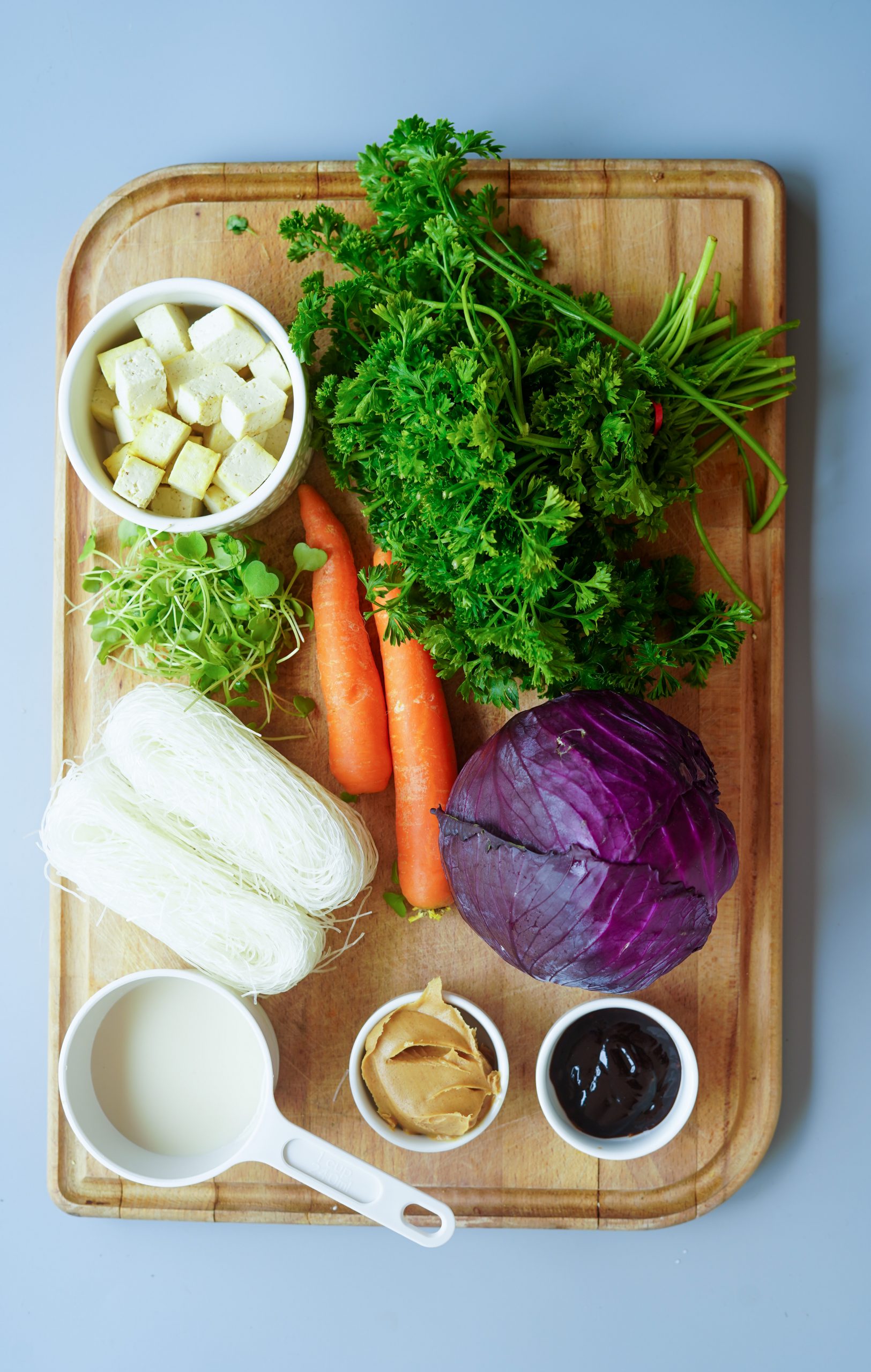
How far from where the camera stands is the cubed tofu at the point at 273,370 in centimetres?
167

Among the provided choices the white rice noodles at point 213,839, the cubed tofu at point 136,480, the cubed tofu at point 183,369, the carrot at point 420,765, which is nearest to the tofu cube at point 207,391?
the cubed tofu at point 183,369

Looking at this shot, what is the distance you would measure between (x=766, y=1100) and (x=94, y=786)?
1.54 m

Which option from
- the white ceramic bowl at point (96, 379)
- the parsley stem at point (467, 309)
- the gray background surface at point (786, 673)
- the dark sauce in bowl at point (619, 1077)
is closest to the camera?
the parsley stem at point (467, 309)

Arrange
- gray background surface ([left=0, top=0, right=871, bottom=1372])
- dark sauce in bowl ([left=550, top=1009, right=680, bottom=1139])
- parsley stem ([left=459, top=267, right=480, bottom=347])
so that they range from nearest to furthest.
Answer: parsley stem ([left=459, top=267, right=480, bottom=347]) → dark sauce in bowl ([left=550, top=1009, right=680, bottom=1139]) → gray background surface ([left=0, top=0, right=871, bottom=1372])

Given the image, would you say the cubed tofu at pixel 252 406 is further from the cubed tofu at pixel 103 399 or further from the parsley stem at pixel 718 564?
the parsley stem at pixel 718 564

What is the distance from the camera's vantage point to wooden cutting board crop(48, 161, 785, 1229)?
1836mm

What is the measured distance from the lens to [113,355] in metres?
1.68

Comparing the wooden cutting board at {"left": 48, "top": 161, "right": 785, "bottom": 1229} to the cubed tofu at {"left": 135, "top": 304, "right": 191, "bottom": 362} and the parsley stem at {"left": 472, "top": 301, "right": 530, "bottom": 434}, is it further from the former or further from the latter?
the parsley stem at {"left": 472, "top": 301, "right": 530, "bottom": 434}

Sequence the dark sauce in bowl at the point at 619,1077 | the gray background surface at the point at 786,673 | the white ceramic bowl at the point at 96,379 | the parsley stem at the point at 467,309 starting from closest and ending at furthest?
the parsley stem at the point at 467,309 < the white ceramic bowl at the point at 96,379 < the dark sauce in bowl at the point at 619,1077 < the gray background surface at the point at 786,673

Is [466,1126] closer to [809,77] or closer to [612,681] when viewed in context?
[612,681]

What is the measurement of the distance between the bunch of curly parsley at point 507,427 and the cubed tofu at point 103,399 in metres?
0.40

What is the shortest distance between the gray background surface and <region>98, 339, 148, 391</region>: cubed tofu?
408mm

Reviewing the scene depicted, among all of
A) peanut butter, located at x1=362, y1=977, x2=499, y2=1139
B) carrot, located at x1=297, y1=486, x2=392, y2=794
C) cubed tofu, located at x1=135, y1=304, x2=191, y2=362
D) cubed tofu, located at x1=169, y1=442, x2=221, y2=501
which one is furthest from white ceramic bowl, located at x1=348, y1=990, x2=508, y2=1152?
cubed tofu, located at x1=135, y1=304, x2=191, y2=362

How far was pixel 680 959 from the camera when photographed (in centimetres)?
161
